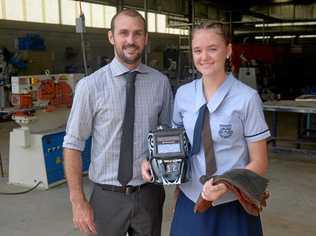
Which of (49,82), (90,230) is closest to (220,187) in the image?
(90,230)

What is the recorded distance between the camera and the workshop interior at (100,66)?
140 inches

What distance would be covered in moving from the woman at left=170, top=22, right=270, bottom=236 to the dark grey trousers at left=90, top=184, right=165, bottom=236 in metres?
0.23

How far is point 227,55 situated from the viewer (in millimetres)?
1251

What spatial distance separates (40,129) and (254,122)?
3.04 meters

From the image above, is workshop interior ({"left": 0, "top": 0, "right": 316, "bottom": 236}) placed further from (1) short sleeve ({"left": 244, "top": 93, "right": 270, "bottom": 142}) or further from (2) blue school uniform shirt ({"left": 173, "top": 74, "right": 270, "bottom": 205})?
(1) short sleeve ({"left": 244, "top": 93, "right": 270, "bottom": 142})

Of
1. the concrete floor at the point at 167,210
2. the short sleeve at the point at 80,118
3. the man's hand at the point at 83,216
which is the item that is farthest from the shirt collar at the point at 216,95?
the concrete floor at the point at 167,210

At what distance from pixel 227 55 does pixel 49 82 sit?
2741mm

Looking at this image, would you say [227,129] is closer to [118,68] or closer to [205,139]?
[205,139]

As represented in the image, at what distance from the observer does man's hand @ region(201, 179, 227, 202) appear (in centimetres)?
110

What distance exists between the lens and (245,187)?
3.52 feet

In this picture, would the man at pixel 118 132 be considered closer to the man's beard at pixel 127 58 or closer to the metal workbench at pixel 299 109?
the man's beard at pixel 127 58

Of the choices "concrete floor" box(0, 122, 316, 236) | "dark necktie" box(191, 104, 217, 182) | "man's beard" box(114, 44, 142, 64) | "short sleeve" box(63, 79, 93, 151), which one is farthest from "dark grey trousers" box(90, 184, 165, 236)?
"concrete floor" box(0, 122, 316, 236)

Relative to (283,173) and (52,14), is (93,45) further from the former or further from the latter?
(283,173)

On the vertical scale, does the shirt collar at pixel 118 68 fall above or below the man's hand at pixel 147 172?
above
